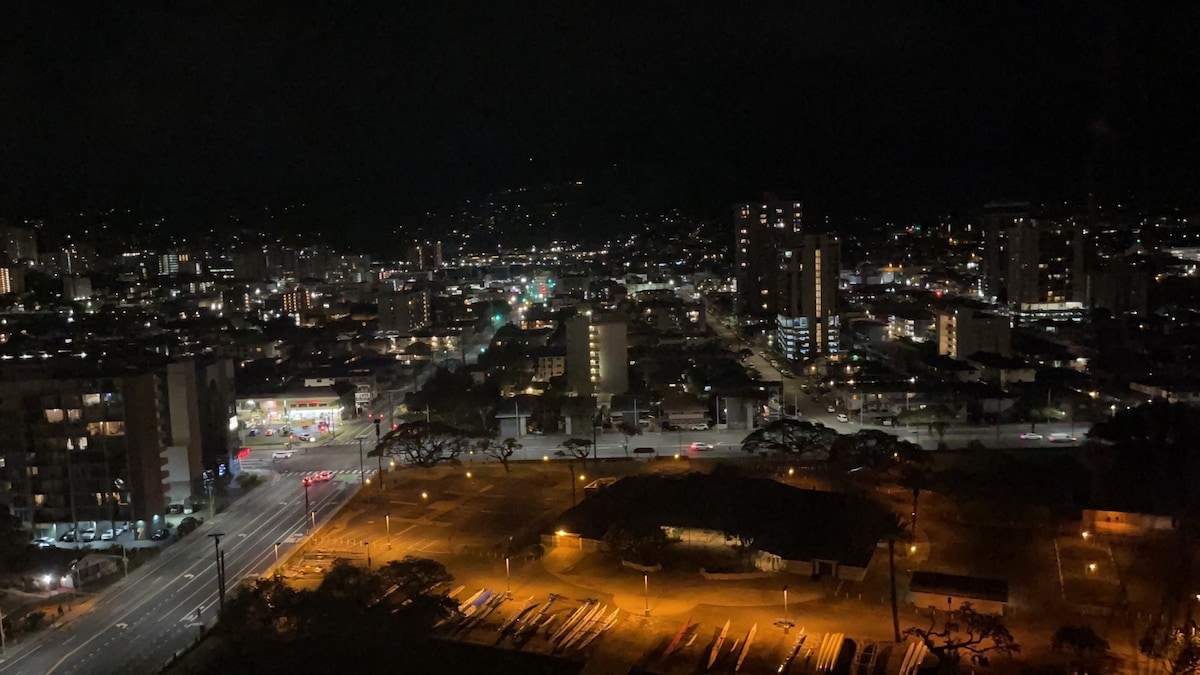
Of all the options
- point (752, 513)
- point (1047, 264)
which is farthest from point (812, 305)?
point (752, 513)

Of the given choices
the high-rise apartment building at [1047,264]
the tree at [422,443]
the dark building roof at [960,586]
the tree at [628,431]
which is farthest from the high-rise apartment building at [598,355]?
the high-rise apartment building at [1047,264]

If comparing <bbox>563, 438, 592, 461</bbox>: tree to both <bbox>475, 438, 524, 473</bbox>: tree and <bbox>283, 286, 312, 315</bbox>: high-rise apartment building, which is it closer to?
<bbox>475, 438, 524, 473</bbox>: tree

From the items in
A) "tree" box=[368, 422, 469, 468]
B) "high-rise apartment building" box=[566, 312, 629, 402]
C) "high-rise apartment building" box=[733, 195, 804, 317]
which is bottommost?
"tree" box=[368, 422, 469, 468]

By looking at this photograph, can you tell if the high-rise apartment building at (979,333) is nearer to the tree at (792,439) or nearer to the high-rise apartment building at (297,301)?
the tree at (792,439)

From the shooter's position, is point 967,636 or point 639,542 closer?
point 967,636

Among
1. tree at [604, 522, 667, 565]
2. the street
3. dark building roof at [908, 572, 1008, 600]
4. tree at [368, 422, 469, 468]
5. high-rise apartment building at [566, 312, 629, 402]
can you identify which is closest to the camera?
the street

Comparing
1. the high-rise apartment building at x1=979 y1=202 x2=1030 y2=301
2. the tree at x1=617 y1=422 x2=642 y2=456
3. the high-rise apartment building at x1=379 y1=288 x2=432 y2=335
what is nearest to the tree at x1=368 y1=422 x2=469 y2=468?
the tree at x1=617 y1=422 x2=642 y2=456

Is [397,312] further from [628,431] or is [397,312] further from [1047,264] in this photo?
[1047,264]
